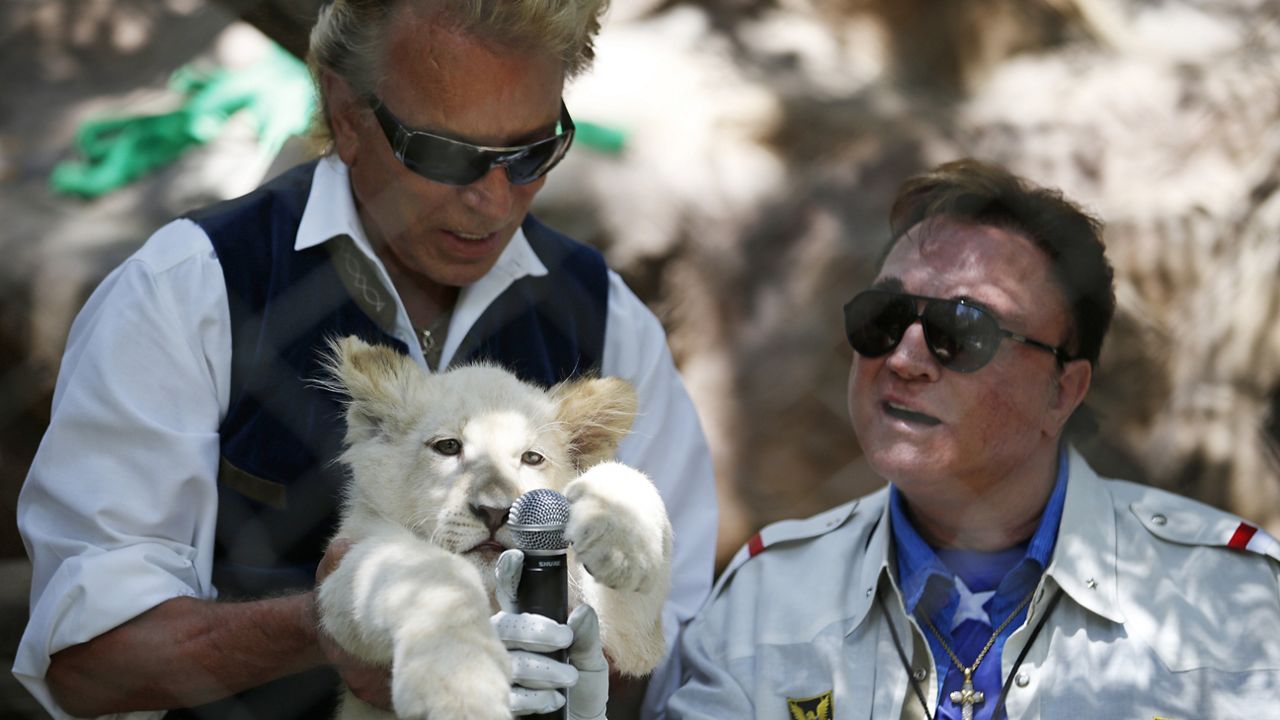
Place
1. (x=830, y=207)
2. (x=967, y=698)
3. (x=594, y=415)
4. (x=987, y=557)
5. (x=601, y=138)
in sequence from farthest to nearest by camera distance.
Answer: (x=830, y=207), (x=601, y=138), (x=987, y=557), (x=967, y=698), (x=594, y=415)

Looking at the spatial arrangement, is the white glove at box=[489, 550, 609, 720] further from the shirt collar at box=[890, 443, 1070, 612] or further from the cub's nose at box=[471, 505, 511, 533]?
the shirt collar at box=[890, 443, 1070, 612]

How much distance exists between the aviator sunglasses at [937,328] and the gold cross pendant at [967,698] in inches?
23.3

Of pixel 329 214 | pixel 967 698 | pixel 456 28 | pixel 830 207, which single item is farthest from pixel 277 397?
pixel 830 207

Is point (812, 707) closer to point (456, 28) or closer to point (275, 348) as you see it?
point (275, 348)

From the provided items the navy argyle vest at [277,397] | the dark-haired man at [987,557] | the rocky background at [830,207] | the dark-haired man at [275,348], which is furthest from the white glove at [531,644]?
the rocky background at [830,207]

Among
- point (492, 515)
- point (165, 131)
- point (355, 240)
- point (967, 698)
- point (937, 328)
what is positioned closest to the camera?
point (492, 515)

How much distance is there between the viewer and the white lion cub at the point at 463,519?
1.66m

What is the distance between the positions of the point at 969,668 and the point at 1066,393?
24.2 inches

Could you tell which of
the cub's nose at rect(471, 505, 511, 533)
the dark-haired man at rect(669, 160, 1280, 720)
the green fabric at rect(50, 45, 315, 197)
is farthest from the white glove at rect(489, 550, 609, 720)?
the green fabric at rect(50, 45, 315, 197)

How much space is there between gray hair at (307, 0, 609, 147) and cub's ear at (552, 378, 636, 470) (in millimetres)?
597

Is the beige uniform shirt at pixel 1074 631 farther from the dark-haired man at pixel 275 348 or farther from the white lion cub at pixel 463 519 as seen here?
the dark-haired man at pixel 275 348

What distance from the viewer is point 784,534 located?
9.21 ft

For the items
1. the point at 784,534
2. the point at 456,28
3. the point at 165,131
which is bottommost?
the point at 165,131

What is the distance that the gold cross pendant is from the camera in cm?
246
